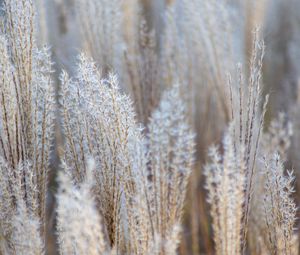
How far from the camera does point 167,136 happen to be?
1.60 metres

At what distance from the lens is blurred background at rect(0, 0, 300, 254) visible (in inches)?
81.8

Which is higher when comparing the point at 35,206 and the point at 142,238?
the point at 35,206

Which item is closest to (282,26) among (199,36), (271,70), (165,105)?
(271,70)

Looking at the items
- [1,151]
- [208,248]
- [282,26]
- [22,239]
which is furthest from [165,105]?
[282,26]

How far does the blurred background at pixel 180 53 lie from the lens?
6.82 feet

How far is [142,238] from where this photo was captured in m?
1.32

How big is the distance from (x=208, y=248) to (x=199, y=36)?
39.9 inches

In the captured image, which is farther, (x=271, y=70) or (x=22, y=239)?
(x=271, y=70)

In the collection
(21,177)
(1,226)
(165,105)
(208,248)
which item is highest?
(165,105)

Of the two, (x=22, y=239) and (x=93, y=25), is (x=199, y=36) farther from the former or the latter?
(x=22, y=239)

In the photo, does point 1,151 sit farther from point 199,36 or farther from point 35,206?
point 199,36

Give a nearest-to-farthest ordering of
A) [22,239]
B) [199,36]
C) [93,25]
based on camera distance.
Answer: [22,239] → [93,25] → [199,36]

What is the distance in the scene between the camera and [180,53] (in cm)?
239

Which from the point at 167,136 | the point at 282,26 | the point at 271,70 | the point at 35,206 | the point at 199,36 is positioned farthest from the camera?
the point at 282,26
